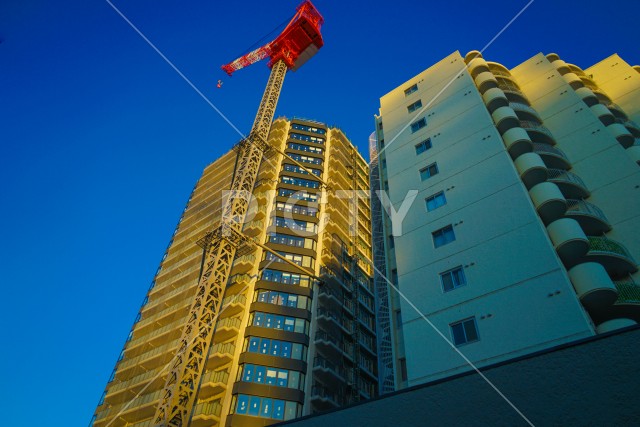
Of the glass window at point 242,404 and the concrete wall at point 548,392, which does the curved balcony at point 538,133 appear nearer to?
the concrete wall at point 548,392

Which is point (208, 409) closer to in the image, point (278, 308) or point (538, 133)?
point (278, 308)

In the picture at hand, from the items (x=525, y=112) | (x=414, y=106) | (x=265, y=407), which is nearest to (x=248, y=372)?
(x=265, y=407)

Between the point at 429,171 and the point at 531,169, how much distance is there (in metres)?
6.03

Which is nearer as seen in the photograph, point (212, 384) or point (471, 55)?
point (212, 384)

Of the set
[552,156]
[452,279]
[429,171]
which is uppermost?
[552,156]

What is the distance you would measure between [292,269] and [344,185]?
745 inches

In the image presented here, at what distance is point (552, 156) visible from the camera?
27734mm

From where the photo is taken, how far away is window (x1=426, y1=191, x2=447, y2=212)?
25530mm

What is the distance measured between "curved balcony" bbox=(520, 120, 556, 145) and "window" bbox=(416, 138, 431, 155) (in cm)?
659

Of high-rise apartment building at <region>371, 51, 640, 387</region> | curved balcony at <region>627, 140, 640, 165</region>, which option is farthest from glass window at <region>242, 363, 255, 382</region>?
curved balcony at <region>627, 140, 640, 165</region>

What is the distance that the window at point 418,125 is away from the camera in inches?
1259

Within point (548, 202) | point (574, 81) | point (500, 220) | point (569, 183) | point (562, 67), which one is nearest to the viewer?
point (500, 220)

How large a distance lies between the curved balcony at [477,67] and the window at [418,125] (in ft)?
23.7

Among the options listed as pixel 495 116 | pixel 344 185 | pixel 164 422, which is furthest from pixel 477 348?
pixel 344 185
